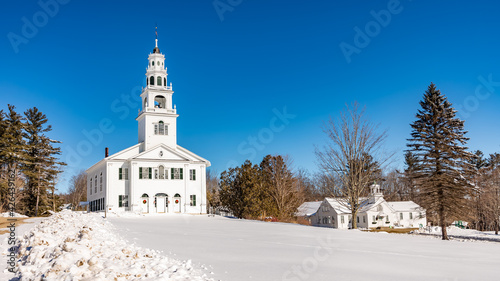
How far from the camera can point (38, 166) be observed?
46969 mm

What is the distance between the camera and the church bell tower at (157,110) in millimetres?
44125

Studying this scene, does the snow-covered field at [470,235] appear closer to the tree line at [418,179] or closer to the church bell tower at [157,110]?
the tree line at [418,179]

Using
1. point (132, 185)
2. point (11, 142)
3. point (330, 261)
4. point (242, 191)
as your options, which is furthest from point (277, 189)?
point (330, 261)

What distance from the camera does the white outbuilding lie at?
61500 millimetres

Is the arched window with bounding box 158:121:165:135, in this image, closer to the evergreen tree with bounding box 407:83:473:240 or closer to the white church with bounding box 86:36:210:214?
the white church with bounding box 86:36:210:214

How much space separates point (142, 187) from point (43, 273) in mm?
33224

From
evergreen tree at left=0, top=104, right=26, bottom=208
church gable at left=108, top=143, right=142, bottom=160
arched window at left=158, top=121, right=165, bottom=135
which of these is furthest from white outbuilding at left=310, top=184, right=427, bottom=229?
evergreen tree at left=0, top=104, right=26, bottom=208

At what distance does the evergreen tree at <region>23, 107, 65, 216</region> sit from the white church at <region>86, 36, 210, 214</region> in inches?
248

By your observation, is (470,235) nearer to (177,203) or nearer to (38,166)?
(177,203)

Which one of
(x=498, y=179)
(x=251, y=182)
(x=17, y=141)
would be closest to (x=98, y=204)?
(x=17, y=141)

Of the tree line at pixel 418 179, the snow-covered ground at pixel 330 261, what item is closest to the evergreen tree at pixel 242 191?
the tree line at pixel 418 179

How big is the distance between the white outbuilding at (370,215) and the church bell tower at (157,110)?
28.0 m

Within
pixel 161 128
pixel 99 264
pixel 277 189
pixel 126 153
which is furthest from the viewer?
pixel 277 189

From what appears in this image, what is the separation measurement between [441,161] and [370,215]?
31520 millimetres
